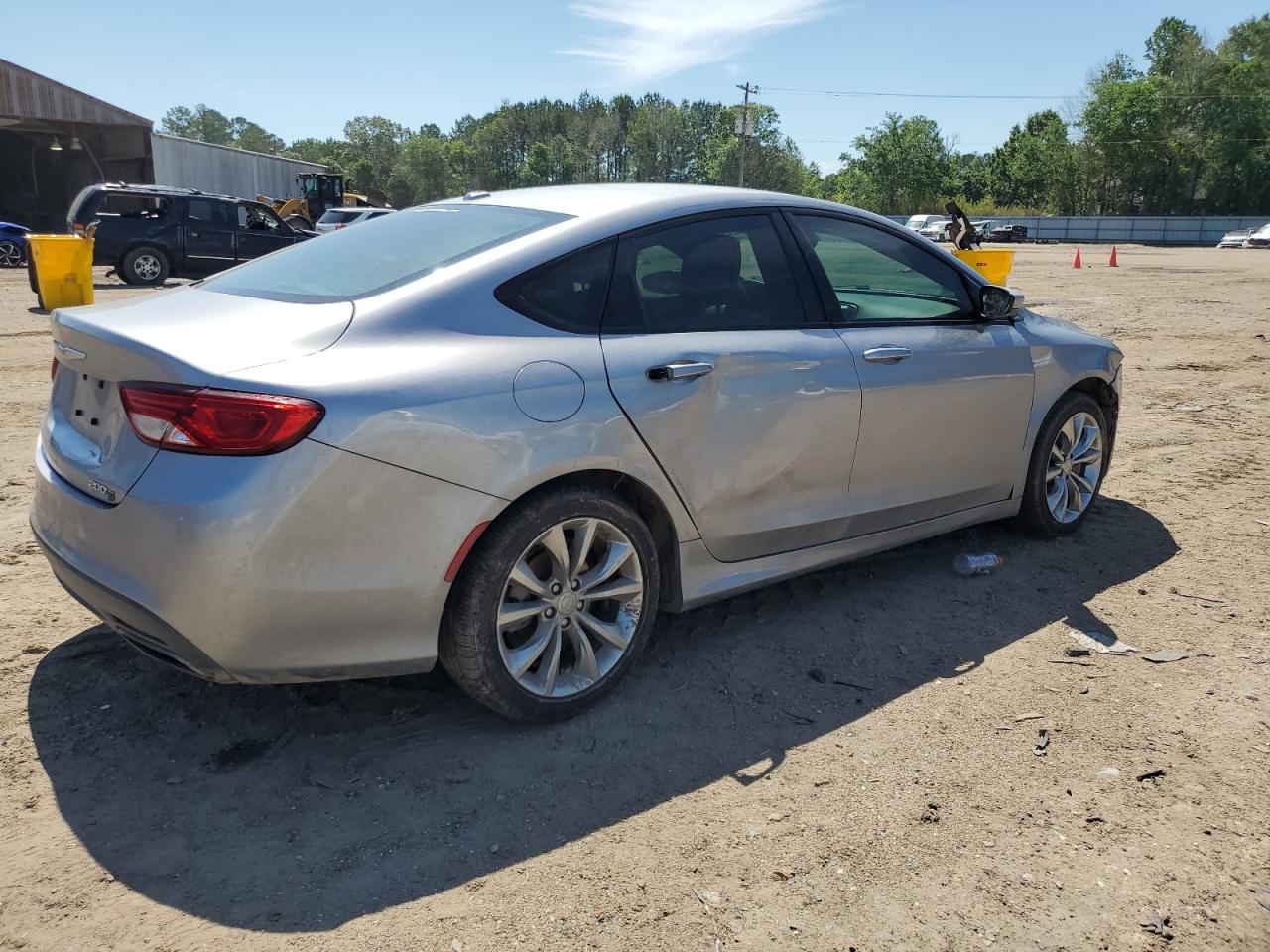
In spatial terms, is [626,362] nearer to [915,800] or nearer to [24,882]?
[915,800]

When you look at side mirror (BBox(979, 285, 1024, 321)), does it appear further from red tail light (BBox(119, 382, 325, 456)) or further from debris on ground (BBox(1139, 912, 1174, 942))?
Result: red tail light (BBox(119, 382, 325, 456))

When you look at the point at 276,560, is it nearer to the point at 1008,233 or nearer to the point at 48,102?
the point at 48,102

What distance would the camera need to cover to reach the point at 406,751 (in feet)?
9.84

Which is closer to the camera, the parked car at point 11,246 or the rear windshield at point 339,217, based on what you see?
the parked car at point 11,246

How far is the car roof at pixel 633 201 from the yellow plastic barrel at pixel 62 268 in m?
12.4

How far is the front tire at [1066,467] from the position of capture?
474 centimetres

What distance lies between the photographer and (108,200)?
1867 cm

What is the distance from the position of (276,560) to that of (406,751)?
31.9 inches

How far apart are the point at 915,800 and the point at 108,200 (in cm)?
2017

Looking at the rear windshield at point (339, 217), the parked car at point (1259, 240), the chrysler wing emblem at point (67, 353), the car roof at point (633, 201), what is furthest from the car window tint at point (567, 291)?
the parked car at point (1259, 240)

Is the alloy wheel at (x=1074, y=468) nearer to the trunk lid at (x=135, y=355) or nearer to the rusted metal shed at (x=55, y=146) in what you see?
the trunk lid at (x=135, y=355)

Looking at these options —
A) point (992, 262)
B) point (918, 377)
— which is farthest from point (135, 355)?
point (992, 262)

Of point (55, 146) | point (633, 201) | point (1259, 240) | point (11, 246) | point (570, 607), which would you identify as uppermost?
point (55, 146)

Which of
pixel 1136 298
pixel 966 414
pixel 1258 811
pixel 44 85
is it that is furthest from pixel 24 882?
pixel 44 85
